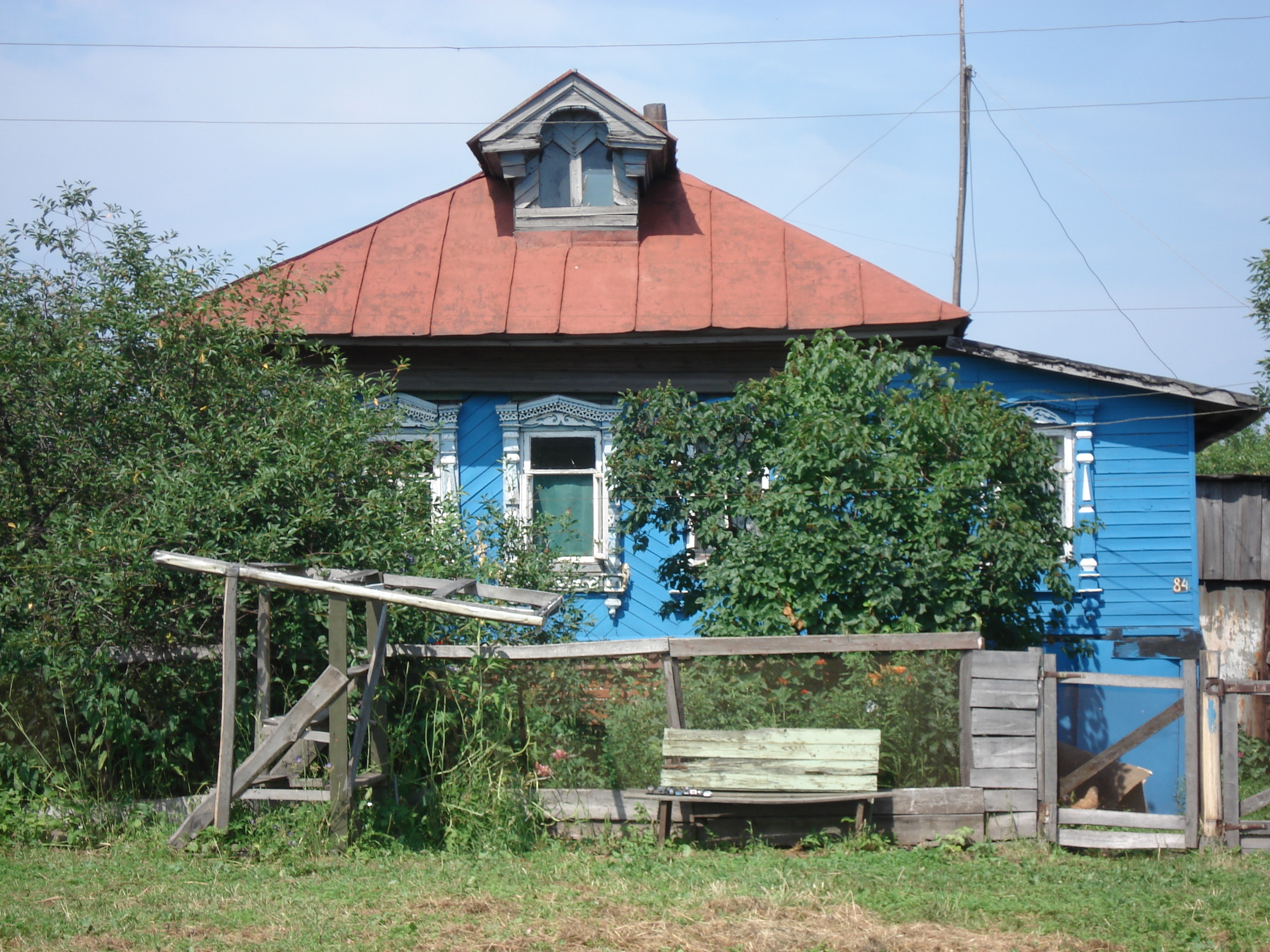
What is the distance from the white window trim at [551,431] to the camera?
35.8 ft

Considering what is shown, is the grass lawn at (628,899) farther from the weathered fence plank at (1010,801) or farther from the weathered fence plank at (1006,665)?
the weathered fence plank at (1006,665)

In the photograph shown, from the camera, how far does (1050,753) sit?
21.7 ft

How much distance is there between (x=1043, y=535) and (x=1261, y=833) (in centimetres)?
257

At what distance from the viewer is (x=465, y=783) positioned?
6652mm

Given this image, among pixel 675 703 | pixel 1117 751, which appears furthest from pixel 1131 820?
pixel 675 703

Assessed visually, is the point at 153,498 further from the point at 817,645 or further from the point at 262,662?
the point at 817,645

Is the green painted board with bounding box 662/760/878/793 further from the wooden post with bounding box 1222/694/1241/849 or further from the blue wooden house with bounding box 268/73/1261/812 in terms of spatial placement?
the blue wooden house with bounding box 268/73/1261/812

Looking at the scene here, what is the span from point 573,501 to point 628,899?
6.07 m

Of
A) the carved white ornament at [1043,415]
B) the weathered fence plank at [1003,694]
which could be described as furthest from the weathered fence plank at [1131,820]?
the carved white ornament at [1043,415]

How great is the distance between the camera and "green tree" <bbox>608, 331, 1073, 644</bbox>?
25.9 feet

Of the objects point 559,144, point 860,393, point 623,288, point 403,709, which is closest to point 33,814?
point 403,709

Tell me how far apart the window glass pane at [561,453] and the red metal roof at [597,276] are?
3.87 feet

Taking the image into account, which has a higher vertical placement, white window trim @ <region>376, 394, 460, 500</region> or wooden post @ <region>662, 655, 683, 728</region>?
white window trim @ <region>376, 394, 460, 500</region>

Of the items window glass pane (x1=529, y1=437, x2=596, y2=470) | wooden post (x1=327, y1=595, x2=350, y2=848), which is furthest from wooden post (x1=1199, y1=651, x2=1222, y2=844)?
window glass pane (x1=529, y1=437, x2=596, y2=470)
